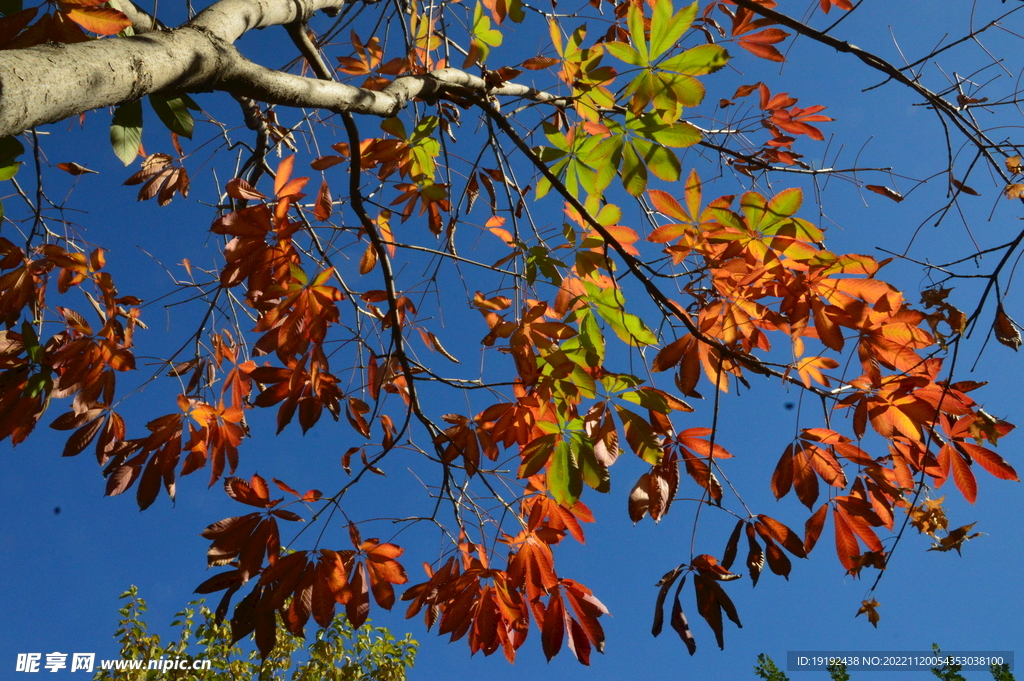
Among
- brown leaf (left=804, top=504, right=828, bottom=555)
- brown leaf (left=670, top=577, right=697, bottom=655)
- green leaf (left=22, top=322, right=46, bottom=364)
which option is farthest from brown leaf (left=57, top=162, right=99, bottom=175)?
brown leaf (left=804, top=504, right=828, bottom=555)

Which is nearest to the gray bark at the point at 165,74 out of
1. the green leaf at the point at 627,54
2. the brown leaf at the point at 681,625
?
the green leaf at the point at 627,54

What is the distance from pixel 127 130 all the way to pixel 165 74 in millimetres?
624

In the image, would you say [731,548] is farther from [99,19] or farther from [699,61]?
[99,19]

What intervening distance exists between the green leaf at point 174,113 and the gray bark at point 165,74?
0.14 metres

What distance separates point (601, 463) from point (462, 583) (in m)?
0.68

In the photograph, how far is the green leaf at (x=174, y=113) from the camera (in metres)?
1.27

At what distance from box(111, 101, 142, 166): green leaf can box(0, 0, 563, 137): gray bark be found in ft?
0.59

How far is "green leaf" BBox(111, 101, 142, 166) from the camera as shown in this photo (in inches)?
50.2

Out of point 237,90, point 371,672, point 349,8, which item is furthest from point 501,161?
point 371,672

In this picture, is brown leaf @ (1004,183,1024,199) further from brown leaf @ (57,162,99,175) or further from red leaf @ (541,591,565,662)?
brown leaf @ (57,162,99,175)

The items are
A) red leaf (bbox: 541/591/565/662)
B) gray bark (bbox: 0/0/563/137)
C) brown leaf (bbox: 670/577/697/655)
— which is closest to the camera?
gray bark (bbox: 0/0/563/137)

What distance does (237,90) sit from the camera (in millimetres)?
1009

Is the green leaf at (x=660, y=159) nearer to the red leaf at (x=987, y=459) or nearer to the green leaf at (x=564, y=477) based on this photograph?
the green leaf at (x=564, y=477)

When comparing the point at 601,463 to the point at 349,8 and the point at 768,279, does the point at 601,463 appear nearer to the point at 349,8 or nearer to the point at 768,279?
the point at 768,279
